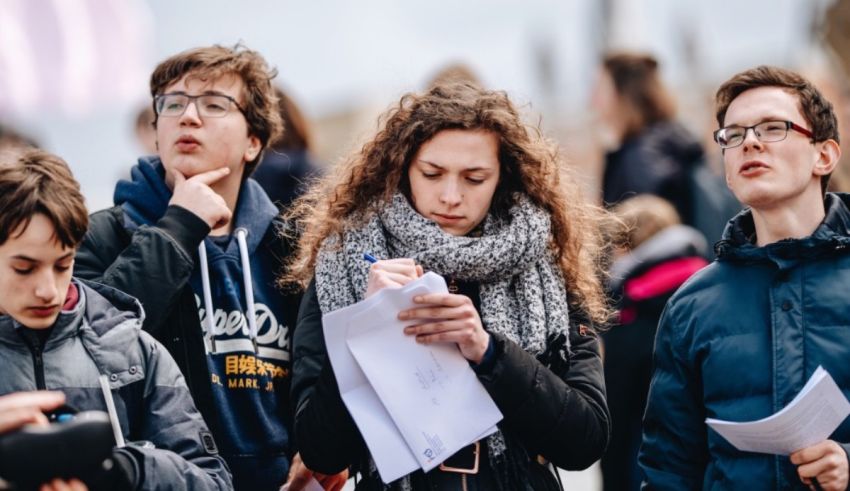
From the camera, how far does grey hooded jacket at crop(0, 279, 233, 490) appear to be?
9.61ft

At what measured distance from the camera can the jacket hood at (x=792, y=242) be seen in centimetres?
319

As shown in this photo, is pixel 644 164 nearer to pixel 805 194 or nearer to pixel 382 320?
pixel 805 194

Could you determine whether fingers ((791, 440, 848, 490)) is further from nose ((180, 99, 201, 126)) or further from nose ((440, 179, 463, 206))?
nose ((180, 99, 201, 126))

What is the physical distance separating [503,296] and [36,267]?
3.93ft

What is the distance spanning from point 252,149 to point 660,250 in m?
2.37

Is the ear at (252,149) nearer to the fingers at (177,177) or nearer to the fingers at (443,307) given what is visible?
the fingers at (177,177)

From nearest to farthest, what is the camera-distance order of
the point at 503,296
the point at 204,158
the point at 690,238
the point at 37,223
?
the point at 37,223, the point at 503,296, the point at 204,158, the point at 690,238

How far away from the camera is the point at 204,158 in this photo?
3.81m

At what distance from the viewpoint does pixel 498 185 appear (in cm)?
357

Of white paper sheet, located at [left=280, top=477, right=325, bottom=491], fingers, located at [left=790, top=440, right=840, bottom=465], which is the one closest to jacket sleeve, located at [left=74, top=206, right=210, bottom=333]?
white paper sheet, located at [left=280, top=477, right=325, bottom=491]

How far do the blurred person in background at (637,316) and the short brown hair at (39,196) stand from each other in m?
3.15

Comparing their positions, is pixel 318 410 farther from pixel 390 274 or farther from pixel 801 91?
pixel 801 91

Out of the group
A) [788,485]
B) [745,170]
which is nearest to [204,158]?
[745,170]

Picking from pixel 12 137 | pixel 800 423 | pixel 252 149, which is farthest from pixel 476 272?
pixel 12 137
